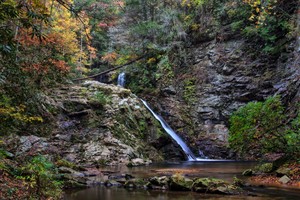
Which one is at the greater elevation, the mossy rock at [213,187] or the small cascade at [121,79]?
the small cascade at [121,79]

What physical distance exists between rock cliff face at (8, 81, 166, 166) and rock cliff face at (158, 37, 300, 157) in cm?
273

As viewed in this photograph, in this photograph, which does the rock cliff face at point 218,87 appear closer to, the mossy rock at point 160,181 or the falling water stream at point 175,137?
the falling water stream at point 175,137

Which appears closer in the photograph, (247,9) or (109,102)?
(109,102)

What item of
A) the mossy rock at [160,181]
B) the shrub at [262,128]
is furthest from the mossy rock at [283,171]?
the mossy rock at [160,181]

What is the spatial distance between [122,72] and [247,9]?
11131 millimetres

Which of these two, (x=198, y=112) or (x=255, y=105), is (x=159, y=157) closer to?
(x=198, y=112)

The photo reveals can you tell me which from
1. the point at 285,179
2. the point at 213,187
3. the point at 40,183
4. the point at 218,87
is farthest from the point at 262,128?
the point at 218,87

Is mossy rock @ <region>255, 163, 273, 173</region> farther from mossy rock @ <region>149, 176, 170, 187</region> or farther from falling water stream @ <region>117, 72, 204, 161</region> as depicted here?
falling water stream @ <region>117, 72, 204, 161</region>

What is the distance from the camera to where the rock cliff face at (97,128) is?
594 inches

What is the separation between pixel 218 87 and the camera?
68.3 feet

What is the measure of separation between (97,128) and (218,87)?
8.81 meters

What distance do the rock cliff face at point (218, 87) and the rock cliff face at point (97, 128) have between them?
2727 mm

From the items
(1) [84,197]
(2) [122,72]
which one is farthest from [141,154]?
(2) [122,72]

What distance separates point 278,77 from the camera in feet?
61.4
